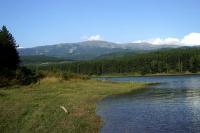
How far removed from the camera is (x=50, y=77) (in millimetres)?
96250

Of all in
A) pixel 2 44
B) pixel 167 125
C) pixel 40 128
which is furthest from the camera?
pixel 2 44

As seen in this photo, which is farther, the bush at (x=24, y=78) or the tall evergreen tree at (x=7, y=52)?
the tall evergreen tree at (x=7, y=52)

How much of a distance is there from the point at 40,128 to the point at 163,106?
2321 cm

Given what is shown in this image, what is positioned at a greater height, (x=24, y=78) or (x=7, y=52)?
(x=7, y=52)

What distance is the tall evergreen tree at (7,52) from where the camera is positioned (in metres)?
92.6

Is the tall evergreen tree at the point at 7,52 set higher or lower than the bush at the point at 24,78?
higher

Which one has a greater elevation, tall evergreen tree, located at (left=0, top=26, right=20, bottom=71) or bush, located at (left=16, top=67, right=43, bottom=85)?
tall evergreen tree, located at (left=0, top=26, right=20, bottom=71)

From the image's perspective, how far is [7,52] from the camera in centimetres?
9444

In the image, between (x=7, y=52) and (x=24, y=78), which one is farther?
(x=7, y=52)

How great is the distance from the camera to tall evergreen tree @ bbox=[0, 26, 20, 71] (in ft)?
304

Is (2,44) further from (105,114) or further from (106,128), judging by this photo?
(106,128)

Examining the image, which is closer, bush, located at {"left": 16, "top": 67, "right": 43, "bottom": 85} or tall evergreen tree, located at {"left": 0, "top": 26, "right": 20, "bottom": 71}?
bush, located at {"left": 16, "top": 67, "right": 43, "bottom": 85}

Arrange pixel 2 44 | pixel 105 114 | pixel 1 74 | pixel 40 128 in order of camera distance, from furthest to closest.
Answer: pixel 2 44 → pixel 1 74 → pixel 105 114 → pixel 40 128

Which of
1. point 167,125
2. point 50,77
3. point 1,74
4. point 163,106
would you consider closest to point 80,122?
point 167,125
